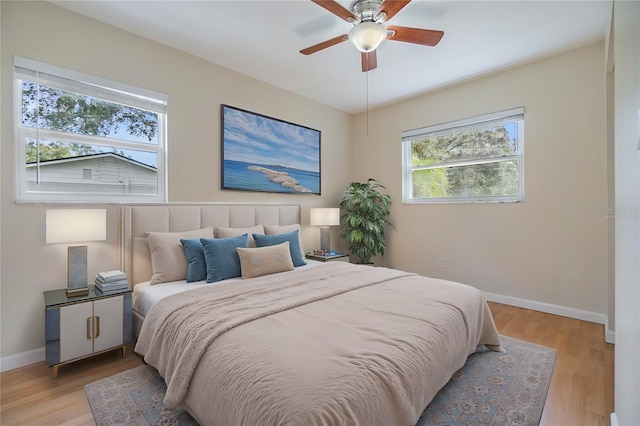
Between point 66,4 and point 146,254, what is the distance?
2.06 meters

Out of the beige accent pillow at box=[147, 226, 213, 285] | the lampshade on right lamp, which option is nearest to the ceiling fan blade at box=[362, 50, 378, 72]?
the lampshade on right lamp

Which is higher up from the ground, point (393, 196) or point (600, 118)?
point (600, 118)

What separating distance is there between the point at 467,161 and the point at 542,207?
98 cm

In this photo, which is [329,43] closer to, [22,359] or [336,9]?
[336,9]

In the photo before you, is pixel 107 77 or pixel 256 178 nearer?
pixel 107 77

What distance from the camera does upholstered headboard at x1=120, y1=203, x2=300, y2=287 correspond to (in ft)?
8.22

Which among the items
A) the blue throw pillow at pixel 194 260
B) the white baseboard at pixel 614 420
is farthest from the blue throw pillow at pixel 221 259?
the white baseboard at pixel 614 420

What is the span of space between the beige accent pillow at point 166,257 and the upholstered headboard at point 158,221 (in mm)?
101

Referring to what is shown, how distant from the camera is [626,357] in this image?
4.09 feet

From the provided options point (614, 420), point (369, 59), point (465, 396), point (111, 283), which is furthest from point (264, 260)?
point (614, 420)

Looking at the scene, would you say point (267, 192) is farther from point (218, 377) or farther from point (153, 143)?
point (218, 377)

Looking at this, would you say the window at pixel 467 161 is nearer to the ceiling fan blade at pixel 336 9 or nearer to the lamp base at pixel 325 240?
→ the lamp base at pixel 325 240

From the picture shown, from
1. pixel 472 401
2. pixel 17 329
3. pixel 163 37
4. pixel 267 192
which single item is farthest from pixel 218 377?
pixel 163 37

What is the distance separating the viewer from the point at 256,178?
3572mm
